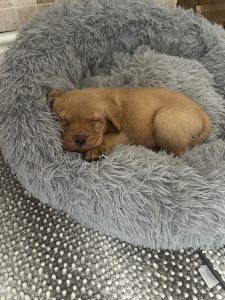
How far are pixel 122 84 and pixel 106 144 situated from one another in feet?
1.66

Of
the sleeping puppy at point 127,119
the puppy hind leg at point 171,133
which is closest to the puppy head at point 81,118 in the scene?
the sleeping puppy at point 127,119

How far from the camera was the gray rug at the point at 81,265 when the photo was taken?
1.12 metres

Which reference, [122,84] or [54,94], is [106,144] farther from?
[122,84]

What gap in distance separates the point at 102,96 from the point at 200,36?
0.75 metres

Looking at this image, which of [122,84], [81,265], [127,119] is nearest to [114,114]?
[127,119]

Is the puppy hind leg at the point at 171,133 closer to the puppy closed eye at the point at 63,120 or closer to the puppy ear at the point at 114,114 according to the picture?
the puppy ear at the point at 114,114

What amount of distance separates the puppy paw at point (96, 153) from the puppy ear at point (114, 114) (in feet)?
0.36

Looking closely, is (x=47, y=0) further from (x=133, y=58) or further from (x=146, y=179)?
(x=146, y=179)

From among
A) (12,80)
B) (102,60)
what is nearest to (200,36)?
(102,60)

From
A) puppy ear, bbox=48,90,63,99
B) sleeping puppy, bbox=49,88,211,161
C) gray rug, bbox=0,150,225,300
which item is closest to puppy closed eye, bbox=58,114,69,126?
sleeping puppy, bbox=49,88,211,161

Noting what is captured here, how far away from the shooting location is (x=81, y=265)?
46.8 inches

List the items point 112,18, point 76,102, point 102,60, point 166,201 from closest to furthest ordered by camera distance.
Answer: point 166,201 → point 76,102 → point 112,18 → point 102,60

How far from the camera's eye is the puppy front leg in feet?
4.45

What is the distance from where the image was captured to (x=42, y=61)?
60.9 inches
